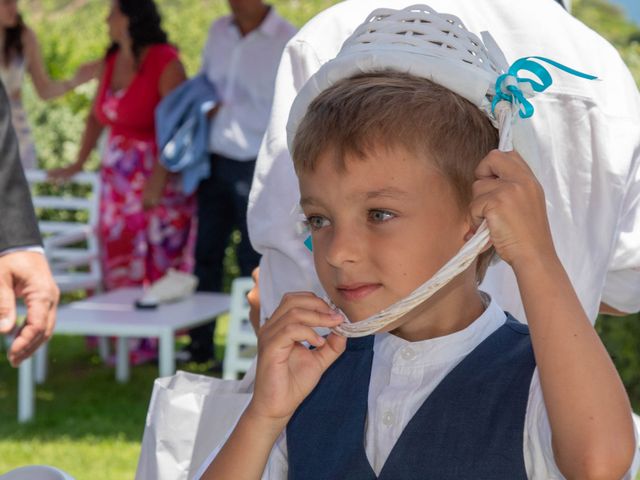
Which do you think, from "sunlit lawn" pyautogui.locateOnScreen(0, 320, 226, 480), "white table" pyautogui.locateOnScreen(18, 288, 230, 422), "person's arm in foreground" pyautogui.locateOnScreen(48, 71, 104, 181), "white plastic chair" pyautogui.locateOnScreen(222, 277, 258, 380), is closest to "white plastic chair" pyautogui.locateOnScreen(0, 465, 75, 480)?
"sunlit lawn" pyautogui.locateOnScreen(0, 320, 226, 480)

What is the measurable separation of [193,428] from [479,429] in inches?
23.2

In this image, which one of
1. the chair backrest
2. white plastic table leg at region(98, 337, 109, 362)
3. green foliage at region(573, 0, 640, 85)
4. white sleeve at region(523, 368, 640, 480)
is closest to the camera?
white sleeve at region(523, 368, 640, 480)

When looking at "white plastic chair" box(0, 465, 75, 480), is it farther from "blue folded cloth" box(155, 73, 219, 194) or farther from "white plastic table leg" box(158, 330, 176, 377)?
"blue folded cloth" box(155, 73, 219, 194)

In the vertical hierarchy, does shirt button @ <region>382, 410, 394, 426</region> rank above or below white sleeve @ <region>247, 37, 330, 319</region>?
below

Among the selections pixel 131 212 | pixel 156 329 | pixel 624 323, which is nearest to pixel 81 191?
pixel 131 212

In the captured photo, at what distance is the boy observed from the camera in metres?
1.91

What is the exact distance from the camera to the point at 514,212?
174cm

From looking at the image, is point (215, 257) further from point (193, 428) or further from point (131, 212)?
point (193, 428)

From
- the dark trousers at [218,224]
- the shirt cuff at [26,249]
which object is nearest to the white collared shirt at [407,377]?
the shirt cuff at [26,249]

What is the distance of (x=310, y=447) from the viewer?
211cm

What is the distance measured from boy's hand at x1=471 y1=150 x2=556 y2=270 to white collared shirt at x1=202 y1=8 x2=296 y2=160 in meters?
5.08

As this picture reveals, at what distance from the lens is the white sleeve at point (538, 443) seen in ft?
5.97

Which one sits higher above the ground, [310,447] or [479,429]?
[479,429]

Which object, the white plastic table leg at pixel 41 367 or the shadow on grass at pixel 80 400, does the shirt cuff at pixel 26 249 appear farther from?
the white plastic table leg at pixel 41 367
